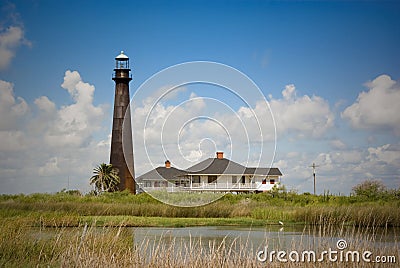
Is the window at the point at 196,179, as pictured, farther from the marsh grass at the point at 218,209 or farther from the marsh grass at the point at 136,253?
the marsh grass at the point at 136,253

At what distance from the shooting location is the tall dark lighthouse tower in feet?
131

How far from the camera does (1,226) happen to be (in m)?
13.4

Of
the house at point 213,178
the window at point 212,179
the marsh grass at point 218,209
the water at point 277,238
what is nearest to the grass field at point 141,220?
the marsh grass at point 218,209

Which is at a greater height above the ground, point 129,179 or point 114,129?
point 114,129

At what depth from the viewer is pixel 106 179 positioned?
41.1m

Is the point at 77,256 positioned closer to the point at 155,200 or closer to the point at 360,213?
the point at 360,213

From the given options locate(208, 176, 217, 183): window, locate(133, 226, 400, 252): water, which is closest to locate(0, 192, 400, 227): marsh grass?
locate(133, 226, 400, 252): water

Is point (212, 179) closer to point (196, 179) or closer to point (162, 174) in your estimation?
point (196, 179)

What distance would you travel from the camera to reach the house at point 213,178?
46125 mm

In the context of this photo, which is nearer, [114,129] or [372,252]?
[372,252]

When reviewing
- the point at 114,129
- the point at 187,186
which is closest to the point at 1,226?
the point at 114,129

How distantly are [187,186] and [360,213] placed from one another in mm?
22864

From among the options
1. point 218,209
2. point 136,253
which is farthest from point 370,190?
point 136,253

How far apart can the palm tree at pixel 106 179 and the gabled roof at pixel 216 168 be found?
8.72m
